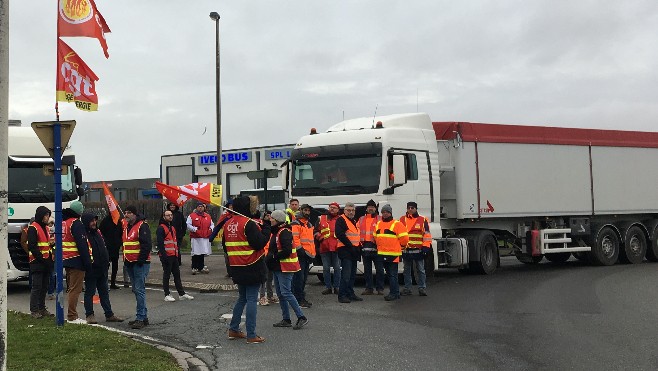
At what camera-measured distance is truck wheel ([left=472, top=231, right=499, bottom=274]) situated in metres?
18.1

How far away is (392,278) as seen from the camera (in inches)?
Result: 566

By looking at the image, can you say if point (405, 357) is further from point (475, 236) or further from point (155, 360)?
point (475, 236)

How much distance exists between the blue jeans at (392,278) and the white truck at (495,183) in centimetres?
180

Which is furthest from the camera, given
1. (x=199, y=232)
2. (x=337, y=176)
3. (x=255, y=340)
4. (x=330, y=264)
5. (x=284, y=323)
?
(x=199, y=232)

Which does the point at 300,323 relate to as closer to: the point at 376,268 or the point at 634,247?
the point at 376,268

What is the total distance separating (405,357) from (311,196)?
817 cm

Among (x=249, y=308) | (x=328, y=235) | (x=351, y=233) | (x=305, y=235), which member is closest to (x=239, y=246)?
(x=249, y=308)

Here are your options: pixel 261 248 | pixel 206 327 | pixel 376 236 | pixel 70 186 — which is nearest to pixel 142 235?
pixel 206 327

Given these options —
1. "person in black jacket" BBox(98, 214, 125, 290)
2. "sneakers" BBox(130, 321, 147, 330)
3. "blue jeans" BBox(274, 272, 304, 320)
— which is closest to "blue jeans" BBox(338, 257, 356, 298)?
"blue jeans" BBox(274, 272, 304, 320)

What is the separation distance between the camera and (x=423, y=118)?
691 inches

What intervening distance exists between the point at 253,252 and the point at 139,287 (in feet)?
7.76

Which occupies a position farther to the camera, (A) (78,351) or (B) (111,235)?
(B) (111,235)

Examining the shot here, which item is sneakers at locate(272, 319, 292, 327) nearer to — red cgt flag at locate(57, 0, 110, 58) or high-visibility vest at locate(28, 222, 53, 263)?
high-visibility vest at locate(28, 222, 53, 263)

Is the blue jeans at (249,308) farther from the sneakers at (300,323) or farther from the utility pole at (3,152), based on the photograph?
the utility pole at (3,152)
